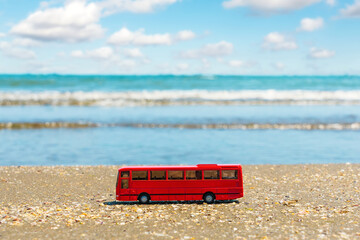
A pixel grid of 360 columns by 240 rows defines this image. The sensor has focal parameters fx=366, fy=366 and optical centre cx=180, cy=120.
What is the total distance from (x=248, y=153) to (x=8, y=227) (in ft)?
44.5

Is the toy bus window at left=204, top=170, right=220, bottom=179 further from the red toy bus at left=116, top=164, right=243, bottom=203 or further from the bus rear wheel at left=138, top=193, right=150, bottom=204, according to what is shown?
the bus rear wheel at left=138, top=193, right=150, bottom=204

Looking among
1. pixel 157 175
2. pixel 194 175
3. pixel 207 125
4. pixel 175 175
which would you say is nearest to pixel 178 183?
pixel 175 175

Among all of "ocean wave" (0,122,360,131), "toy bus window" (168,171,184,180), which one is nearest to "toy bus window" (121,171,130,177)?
"toy bus window" (168,171,184,180)

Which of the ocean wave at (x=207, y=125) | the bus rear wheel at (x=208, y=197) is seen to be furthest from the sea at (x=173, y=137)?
the bus rear wheel at (x=208, y=197)

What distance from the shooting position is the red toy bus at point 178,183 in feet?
37.1

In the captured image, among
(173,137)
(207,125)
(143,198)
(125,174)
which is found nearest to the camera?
(125,174)

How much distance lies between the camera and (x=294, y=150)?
21094 mm

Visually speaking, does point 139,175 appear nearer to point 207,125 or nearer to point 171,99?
point 207,125

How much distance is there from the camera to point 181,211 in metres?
10.7

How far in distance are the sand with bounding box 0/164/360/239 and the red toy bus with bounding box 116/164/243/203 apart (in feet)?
1.01

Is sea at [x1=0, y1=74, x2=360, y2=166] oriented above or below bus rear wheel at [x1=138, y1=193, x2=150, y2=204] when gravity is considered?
above

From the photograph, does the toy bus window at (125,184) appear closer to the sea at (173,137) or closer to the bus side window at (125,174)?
the bus side window at (125,174)

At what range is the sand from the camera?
898cm

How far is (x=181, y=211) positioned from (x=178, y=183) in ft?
3.12
